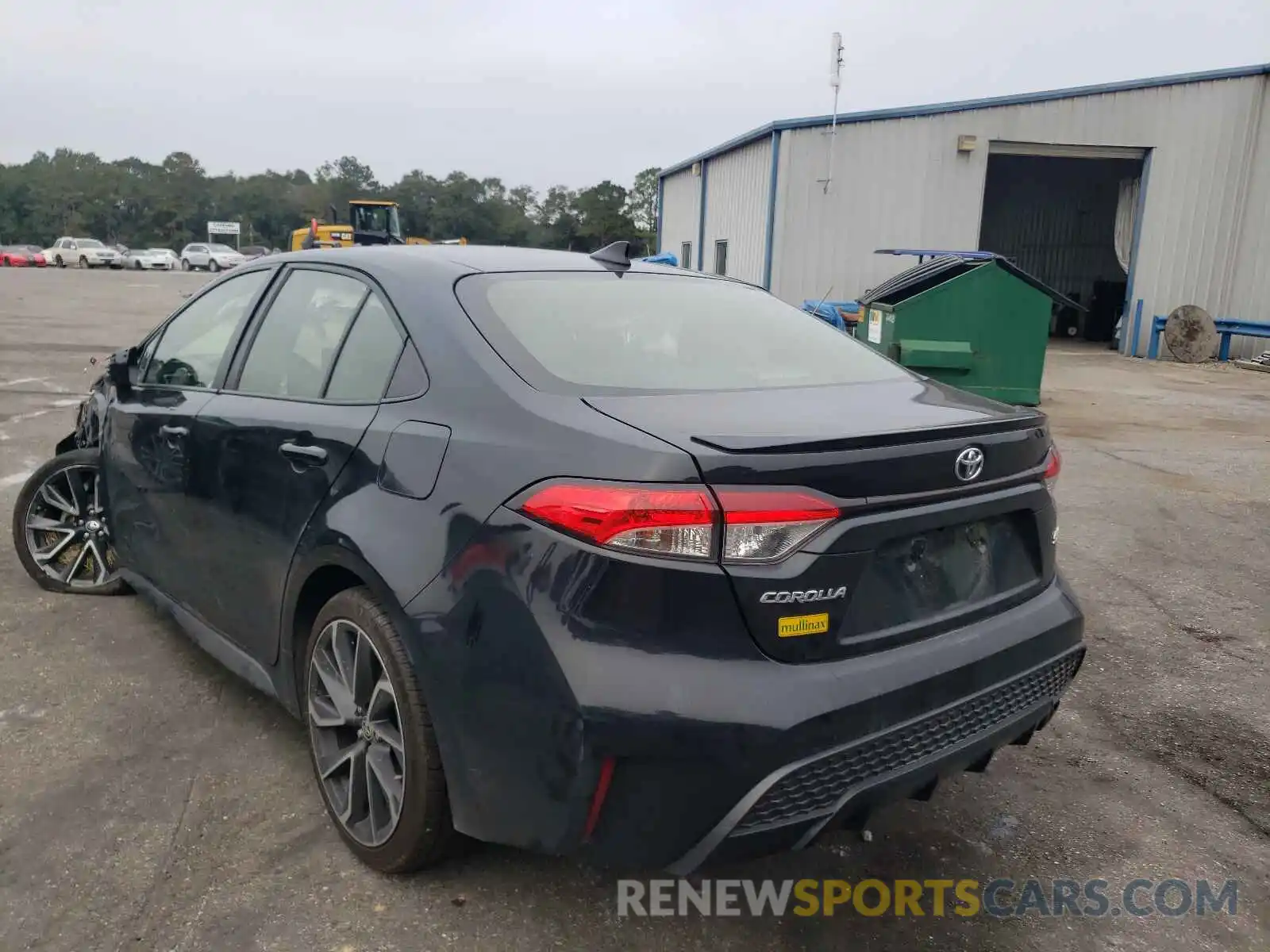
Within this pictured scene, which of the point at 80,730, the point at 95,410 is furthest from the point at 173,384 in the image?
the point at 80,730

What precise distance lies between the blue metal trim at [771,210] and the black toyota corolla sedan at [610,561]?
15.6 metres

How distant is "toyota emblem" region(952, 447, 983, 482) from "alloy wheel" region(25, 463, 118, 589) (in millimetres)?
3840

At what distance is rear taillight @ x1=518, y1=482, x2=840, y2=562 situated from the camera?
1.95m

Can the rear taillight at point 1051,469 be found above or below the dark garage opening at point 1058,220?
below

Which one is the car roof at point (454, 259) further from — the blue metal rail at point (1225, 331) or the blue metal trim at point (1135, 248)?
the blue metal trim at point (1135, 248)

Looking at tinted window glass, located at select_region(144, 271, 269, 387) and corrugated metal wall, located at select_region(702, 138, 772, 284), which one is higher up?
corrugated metal wall, located at select_region(702, 138, 772, 284)

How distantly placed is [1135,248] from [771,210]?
25.0 feet

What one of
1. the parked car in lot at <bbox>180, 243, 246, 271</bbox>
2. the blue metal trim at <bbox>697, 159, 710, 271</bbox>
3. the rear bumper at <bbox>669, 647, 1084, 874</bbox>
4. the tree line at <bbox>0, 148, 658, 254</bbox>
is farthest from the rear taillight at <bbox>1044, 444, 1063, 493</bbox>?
the tree line at <bbox>0, 148, 658, 254</bbox>

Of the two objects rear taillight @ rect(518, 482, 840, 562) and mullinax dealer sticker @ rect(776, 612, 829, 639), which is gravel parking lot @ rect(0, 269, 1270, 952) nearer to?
mullinax dealer sticker @ rect(776, 612, 829, 639)

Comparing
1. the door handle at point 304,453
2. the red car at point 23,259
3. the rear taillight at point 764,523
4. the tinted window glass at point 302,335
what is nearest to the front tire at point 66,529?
the tinted window glass at point 302,335

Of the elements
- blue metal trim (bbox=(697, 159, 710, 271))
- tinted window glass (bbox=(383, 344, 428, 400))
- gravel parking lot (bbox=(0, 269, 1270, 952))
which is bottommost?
gravel parking lot (bbox=(0, 269, 1270, 952))

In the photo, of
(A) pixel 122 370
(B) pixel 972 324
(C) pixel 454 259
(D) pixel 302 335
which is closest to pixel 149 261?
(B) pixel 972 324

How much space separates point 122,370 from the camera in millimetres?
3975

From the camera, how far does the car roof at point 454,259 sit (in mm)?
2830
